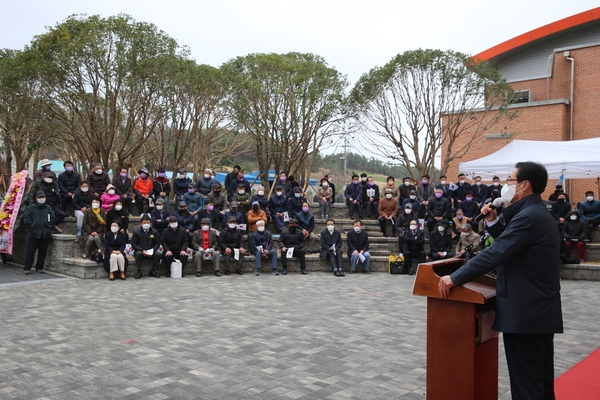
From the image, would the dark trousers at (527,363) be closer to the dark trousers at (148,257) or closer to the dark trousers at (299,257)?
the dark trousers at (148,257)

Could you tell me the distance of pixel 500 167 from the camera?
51.3ft

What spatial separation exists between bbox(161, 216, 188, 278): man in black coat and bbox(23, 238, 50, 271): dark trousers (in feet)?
8.98

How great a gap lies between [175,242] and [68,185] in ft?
12.0

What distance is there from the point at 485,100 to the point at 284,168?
28.6 ft

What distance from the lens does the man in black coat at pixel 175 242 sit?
12820 millimetres

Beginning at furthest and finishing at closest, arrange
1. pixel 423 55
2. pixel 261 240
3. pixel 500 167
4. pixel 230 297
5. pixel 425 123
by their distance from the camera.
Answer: pixel 425 123 → pixel 423 55 → pixel 500 167 → pixel 261 240 → pixel 230 297

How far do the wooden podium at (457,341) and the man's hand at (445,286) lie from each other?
4 cm

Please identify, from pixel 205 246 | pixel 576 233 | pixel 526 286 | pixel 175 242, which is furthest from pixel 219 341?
pixel 576 233

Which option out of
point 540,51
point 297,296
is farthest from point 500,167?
point 540,51

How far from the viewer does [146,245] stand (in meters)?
12.6

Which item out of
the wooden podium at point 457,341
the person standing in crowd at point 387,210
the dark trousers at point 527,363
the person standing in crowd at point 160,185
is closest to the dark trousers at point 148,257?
the person standing in crowd at point 160,185

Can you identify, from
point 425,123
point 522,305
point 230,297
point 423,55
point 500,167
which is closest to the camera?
point 522,305

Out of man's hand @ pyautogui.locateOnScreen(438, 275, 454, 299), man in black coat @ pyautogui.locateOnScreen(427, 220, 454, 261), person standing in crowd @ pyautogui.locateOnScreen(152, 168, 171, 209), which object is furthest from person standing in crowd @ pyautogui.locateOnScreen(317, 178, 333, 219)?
man's hand @ pyautogui.locateOnScreen(438, 275, 454, 299)

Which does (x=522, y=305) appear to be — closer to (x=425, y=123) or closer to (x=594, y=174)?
(x=594, y=174)
